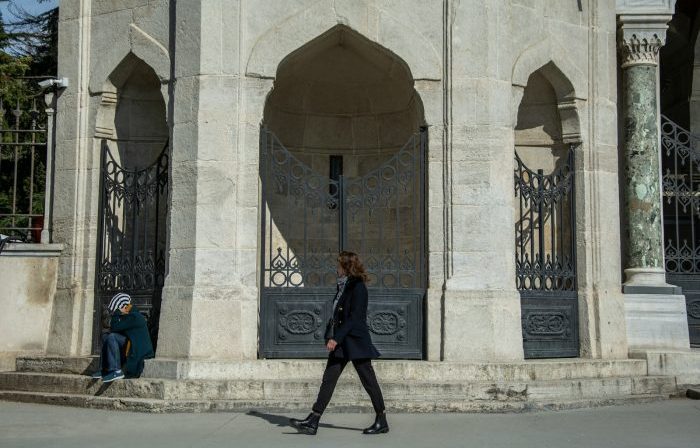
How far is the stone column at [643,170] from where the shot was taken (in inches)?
531

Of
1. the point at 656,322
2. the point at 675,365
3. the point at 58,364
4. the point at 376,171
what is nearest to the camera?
the point at 376,171

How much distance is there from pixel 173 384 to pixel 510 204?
168 inches

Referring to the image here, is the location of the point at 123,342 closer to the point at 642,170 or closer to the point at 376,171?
the point at 376,171

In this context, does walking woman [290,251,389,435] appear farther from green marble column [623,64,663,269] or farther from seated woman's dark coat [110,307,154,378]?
green marble column [623,64,663,269]

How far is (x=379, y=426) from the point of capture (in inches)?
364

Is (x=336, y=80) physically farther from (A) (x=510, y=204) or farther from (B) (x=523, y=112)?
(A) (x=510, y=204)

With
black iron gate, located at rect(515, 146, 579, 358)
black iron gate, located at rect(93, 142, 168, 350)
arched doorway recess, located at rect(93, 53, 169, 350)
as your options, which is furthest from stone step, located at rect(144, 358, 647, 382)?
black iron gate, located at rect(93, 142, 168, 350)

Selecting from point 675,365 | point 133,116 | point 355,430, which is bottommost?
point 355,430

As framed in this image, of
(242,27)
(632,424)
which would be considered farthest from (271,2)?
(632,424)

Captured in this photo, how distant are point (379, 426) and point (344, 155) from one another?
21.3ft

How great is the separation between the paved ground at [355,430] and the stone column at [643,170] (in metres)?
2.62

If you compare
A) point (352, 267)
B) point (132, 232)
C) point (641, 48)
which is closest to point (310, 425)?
point (352, 267)

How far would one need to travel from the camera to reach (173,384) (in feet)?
35.3

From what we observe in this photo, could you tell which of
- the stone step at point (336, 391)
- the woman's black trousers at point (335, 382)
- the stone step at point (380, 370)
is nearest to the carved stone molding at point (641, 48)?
the stone step at point (380, 370)
